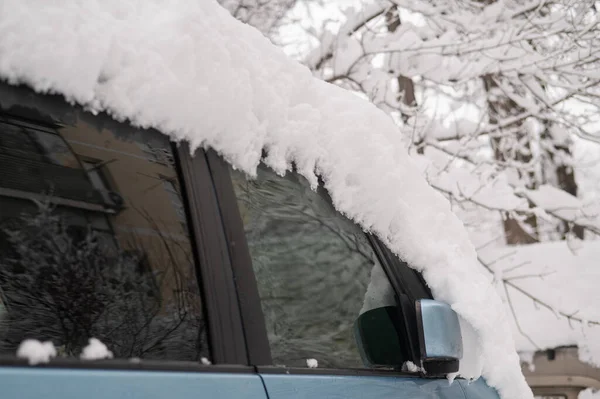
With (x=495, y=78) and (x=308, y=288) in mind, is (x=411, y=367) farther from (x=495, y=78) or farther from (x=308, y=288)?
(x=495, y=78)

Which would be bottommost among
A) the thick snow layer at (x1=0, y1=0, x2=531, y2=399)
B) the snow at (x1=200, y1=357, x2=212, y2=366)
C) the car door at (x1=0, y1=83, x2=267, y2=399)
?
the snow at (x1=200, y1=357, x2=212, y2=366)

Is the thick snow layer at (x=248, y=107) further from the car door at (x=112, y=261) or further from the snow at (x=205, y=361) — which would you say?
the snow at (x=205, y=361)

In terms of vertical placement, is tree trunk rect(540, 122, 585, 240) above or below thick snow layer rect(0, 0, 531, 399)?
above

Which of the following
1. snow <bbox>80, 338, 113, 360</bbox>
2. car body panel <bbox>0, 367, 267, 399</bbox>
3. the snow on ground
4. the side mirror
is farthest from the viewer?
the snow on ground

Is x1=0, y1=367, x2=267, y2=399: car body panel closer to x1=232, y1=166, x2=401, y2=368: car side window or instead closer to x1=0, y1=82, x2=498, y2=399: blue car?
x1=0, y1=82, x2=498, y2=399: blue car

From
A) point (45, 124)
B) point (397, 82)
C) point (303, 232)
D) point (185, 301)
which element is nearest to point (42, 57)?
point (45, 124)

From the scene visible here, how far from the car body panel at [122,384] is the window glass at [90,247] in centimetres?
7

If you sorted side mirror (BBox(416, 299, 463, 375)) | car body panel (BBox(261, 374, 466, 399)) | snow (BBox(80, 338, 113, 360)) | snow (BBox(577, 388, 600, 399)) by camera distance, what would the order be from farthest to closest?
snow (BBox(577, 388, 600, 399))
side mirror (BBox(416, 299, 463, 375))
car body panel (BBox(261, 374, 466, 399))
snow (BBox(80, 338, 113, 360))

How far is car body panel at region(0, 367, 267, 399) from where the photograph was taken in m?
0.94

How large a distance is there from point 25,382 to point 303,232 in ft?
2.80

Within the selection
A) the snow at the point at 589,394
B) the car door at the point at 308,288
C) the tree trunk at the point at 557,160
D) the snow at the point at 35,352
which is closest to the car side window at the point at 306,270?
the car door at the point at 308,288

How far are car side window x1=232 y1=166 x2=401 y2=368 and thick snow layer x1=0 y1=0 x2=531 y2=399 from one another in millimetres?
52

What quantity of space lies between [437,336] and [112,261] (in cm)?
87

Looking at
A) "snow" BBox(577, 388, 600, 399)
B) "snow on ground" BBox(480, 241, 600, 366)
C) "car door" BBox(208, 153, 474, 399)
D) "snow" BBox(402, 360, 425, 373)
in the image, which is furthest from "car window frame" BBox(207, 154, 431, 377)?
"snow on ground" BBox(480, 241, 600, 366)
